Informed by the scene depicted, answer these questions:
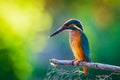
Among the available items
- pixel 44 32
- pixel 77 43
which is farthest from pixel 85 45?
pixel 44 32

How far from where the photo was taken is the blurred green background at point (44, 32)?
247 cm

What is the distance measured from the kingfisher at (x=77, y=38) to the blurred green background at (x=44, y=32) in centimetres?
68

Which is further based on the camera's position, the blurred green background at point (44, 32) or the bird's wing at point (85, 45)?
the blurred green background at point (44, 32)

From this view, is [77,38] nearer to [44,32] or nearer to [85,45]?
[85,45]

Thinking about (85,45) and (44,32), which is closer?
(85,45)

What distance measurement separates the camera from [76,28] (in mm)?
1641

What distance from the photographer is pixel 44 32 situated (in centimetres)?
266

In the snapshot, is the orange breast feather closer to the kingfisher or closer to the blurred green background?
the kingfisher

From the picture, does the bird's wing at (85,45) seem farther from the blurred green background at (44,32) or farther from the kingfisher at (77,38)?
the blurred green background at (44,32)

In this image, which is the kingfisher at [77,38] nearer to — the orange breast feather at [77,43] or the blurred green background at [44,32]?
the orange breast feather at [77,43]

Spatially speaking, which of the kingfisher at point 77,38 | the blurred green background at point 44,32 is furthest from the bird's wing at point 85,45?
the blurred green background at point 44,32

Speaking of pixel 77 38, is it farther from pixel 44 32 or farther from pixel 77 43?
pixel 44 32

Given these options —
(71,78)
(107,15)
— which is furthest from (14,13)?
(71,78)

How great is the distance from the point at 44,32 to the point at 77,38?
1002 mm
